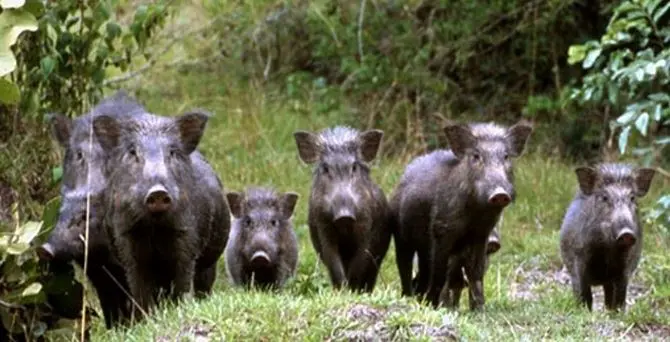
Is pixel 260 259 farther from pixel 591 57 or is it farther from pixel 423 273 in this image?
pixel 591 57

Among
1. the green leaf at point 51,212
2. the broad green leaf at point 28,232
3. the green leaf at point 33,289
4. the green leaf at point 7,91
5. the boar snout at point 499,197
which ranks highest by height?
the green leaf at point 7,91

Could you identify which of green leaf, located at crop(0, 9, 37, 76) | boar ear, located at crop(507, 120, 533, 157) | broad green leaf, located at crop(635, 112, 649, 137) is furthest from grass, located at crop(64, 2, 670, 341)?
green leaf, located at crop(0, 9, 37, 76)

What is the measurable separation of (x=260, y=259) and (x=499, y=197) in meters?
1.75

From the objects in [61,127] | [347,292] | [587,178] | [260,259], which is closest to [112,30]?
[61,127]

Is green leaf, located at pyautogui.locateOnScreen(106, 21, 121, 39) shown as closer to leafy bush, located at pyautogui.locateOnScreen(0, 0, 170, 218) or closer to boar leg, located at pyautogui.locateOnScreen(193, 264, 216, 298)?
leafy bush, located at pyautogui.locateOnScreen(0, 0, 170, 218)

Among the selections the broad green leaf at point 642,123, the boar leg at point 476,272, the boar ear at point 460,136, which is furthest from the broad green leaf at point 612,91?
the boar leg at point 476,272

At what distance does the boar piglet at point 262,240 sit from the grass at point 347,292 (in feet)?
→ 0.68

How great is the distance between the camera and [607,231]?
992 centimetres

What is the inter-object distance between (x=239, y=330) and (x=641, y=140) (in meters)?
9.51

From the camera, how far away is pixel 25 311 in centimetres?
884

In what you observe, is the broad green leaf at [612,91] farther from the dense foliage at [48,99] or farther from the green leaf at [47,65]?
the green leaf at [47,65]

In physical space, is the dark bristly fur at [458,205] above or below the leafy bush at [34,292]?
above

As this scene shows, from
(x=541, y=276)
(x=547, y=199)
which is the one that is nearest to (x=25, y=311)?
(x=541, y=276)

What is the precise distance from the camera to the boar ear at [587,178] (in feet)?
33.7
